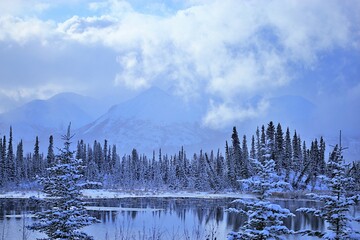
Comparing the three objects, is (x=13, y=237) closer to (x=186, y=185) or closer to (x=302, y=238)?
(x=302, y=238)

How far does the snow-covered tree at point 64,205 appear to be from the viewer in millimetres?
15492

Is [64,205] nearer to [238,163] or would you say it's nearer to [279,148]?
[238,163]

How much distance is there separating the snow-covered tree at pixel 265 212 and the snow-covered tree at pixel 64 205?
5.81 meters

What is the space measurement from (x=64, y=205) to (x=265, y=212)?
24.1 feet

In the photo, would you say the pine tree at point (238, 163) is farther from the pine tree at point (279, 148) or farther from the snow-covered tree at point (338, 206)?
the snow-covered tree at point (338, 206)

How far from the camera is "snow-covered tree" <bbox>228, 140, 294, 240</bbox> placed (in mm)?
13672

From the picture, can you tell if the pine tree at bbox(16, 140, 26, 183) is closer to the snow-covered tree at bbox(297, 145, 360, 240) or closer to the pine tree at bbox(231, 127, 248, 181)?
the pine tree at bbox(231, 127, 248, 181)

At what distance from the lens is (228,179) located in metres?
110

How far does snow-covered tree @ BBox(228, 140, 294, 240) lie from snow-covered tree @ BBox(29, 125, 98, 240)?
5811mm

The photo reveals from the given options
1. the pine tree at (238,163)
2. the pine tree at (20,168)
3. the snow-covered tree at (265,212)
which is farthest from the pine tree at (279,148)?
the snow-covered tree at (265,212)

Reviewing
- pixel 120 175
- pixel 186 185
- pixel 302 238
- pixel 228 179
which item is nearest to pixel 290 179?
pixel 228 179

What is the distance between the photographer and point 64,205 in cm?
1572

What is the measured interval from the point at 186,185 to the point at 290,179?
30920 mm

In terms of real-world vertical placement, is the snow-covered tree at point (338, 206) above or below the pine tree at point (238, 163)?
below
